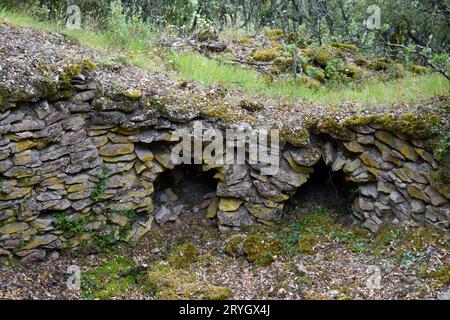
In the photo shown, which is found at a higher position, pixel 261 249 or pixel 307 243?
pixel 307 243

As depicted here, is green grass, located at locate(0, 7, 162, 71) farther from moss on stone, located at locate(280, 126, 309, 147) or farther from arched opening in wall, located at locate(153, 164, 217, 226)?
moss on stone, located at locate(280, 126, 309, 147)

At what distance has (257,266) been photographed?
596 cm

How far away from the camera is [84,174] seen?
6027 millimetres

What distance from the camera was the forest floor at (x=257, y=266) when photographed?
17.5 feet

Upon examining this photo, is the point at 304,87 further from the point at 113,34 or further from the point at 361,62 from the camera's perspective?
the point at 113,34

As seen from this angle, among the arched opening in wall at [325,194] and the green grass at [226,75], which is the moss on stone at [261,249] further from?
the green grass at [226,75]

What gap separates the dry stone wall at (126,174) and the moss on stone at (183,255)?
554mm

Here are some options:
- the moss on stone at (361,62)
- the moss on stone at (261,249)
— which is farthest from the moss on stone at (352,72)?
the moss on stone at (261,249)

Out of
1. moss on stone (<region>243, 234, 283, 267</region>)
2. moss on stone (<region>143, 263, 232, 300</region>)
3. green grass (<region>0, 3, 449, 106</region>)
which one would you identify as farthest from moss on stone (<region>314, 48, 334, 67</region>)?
moss on stone (<region>143, 263, 232, 300</region>)

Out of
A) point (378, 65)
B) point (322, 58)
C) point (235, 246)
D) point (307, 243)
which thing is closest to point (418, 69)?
point (378, 65)

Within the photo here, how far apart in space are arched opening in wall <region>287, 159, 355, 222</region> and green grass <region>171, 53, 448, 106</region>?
1086 mm

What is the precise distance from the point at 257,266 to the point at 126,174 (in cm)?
208

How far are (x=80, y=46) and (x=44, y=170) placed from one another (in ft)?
7.43

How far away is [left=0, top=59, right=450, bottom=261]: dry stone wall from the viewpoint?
5.64m
